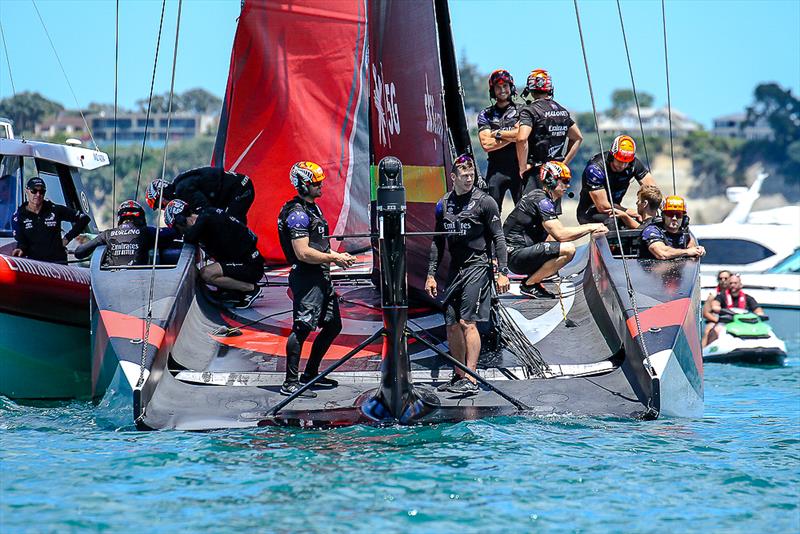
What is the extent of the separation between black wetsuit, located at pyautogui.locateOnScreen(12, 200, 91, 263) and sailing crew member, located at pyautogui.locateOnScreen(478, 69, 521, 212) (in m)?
4.18

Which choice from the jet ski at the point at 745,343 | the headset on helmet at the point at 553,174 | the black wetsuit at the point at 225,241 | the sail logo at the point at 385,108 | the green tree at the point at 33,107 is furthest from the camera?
the green tree at the point at 33,107

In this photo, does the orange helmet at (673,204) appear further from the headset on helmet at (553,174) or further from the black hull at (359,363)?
the headset on helmet at (553,174)

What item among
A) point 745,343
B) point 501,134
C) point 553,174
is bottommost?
point 745,343

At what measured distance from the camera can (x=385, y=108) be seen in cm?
939

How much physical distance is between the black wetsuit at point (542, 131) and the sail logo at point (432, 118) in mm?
1361

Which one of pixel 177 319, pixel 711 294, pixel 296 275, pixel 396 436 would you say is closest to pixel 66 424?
pixel 177 319

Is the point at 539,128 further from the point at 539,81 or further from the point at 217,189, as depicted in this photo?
the point at 217,189

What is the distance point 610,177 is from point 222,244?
347cm

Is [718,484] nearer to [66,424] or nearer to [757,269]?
[66,424]

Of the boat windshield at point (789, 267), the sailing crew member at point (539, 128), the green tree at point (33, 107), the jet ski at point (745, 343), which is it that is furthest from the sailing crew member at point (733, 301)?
the green tree at point (33, 107)

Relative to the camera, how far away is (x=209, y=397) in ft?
27.3

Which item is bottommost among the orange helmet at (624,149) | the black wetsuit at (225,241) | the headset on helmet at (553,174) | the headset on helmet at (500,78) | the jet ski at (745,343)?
the jet ski at (745,343)

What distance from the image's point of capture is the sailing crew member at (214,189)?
10.9m

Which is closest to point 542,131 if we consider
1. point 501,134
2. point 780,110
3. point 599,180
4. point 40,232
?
point 501,134
